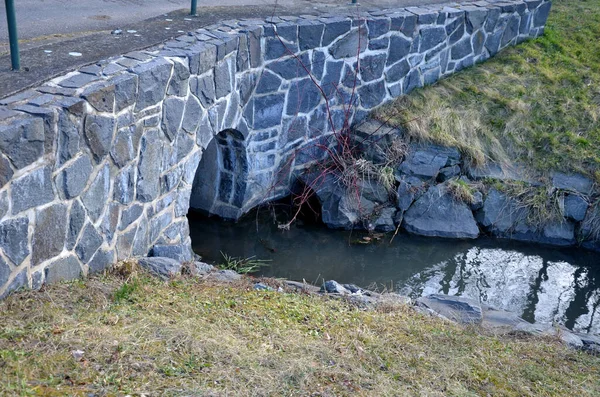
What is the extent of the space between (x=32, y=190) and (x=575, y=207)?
6821mm

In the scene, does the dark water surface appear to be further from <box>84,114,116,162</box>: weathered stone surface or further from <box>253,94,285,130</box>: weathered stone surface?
<box>84,114,116,162</box>: weathered stone surface

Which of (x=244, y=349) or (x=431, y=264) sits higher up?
(x=244, y=349)

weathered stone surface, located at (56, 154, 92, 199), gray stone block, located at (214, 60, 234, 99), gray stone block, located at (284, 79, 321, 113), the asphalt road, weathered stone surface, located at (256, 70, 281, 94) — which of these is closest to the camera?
weathered stone surface, located at (56, 154, 92, 199)

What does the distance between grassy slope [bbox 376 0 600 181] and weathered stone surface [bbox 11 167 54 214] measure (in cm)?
568

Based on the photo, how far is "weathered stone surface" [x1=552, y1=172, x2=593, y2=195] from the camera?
9383mm

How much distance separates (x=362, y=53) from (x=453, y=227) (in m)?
2.46

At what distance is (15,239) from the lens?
473 centimetres

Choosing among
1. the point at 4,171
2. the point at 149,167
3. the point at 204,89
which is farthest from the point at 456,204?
the point at 4,171

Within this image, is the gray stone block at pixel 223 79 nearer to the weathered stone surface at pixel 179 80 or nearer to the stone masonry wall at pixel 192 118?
the stone masonry wall at pixel 192 118

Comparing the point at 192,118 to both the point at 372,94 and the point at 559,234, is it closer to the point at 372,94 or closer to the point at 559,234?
the point at 372,94

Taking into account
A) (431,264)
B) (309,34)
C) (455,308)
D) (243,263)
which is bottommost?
(431,264)

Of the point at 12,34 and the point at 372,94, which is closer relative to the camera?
the point at 12,34

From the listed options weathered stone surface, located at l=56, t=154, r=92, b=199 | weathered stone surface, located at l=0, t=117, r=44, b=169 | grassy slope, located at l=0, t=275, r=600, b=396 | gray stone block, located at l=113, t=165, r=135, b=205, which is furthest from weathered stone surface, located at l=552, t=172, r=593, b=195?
weathered stone surface, located at l=0, t=117, r=44, b=169

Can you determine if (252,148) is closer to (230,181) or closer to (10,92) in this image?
(230,181)
